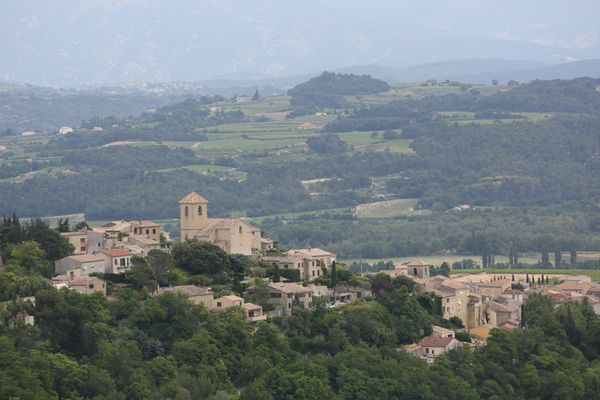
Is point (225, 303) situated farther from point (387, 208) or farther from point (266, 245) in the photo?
point (387, 208)

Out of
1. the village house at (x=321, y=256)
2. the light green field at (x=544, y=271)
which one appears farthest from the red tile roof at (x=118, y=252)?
the light green field at (x=544, y=271)

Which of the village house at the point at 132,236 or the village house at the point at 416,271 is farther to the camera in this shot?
the village house at the point at 416,271

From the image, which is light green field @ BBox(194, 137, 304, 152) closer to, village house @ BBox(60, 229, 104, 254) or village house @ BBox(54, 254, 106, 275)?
village house @ BBox(60, 229, 104, 254)

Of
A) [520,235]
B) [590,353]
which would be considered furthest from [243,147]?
[590,353]

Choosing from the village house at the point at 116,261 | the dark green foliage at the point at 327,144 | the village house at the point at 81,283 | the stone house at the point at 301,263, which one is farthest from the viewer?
the dark green foliage at the point at 327,144

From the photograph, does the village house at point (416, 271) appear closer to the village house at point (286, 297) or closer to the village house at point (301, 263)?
the village house at point (301, 263)

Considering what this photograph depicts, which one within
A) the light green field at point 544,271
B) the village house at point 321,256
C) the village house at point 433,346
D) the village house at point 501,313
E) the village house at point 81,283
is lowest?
the light green field at point 544,271

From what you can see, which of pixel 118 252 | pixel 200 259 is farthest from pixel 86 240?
pixel 200 259

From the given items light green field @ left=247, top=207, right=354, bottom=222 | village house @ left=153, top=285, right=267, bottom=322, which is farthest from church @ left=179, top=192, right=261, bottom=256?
light green field @ left=247, top=207, right=354, bottom=222
